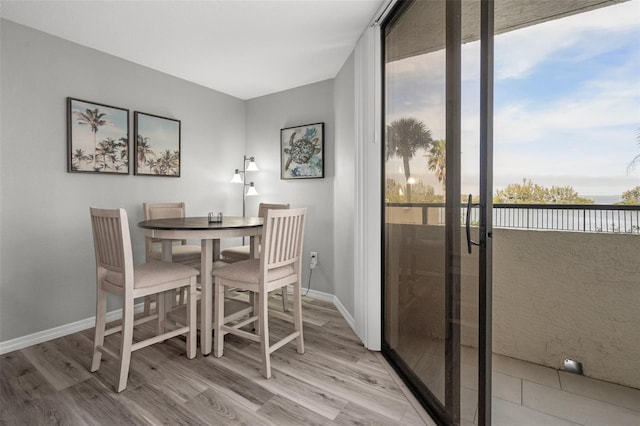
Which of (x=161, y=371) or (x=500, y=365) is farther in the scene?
(x=500, y=365)

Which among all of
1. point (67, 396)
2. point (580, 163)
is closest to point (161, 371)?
point (67, 396)

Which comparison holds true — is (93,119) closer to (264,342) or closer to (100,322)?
(100,322)

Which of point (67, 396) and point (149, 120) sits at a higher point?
point (149, 120)

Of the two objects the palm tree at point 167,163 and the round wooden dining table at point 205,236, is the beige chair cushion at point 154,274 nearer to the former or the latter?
the round wooden dining table at point 205,236

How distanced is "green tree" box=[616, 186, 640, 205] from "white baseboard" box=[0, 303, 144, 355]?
3811mm

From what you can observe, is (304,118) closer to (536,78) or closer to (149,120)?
(149,120)

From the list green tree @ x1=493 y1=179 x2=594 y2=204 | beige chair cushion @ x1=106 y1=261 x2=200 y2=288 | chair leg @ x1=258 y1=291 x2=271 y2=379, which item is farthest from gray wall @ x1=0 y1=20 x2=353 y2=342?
green tree @ x1=493 y1=179 x2=594 y2=204

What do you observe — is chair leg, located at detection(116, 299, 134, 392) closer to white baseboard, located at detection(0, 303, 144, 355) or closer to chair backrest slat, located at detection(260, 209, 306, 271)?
chair backrest slat, located at detection(260, 209, 306, 271)

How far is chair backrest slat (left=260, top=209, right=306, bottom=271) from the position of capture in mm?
1889

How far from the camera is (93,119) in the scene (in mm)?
2615

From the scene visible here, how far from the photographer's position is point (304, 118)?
3463mm

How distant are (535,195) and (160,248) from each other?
10.1 feet

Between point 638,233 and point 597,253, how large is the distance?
21 centimetres

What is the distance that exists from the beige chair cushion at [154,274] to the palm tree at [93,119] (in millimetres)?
1252
